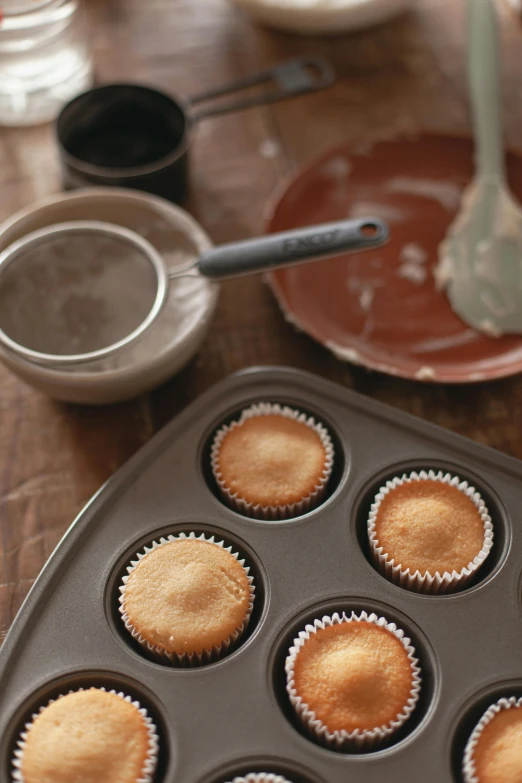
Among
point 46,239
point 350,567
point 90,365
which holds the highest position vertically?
point 46,239

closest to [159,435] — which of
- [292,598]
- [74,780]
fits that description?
[292,598]

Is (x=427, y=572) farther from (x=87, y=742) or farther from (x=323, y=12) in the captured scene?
(x=323, y=12)

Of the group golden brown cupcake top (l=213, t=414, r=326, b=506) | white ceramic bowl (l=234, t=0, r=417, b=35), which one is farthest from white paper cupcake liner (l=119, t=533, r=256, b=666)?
white ceramic bowl (l=234, t=0, r=417, b=35)

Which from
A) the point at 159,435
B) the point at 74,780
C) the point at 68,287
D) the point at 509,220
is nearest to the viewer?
the point at 74,780

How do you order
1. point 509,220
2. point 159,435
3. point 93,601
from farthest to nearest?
1. point 509,220
2. point 159,435
3. point 93,601

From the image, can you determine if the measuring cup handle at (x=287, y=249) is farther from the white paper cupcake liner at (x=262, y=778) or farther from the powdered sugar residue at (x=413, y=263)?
the white paper cupcake liner at (x=262, y=778)

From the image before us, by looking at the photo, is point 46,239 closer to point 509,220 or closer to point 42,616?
point 42,616

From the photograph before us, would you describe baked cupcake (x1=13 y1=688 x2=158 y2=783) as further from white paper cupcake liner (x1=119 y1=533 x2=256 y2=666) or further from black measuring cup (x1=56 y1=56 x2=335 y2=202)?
black measuring cup (x1=56 y1=56 x2=335 y2=202)

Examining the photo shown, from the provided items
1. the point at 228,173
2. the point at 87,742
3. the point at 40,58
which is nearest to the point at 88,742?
the point at 87,742

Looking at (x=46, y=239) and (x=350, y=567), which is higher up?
(x=46, y=239)
